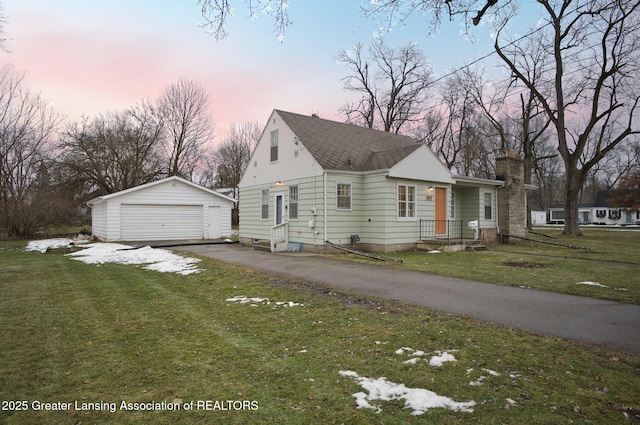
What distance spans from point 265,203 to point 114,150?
768 inches

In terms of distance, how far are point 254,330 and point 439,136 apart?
3611 cm

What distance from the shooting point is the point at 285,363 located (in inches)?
154

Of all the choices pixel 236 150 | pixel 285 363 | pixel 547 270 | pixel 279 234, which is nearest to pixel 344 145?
pixel 279 234

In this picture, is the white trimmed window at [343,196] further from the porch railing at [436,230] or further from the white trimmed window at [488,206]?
the white trimmed window at [488,206]

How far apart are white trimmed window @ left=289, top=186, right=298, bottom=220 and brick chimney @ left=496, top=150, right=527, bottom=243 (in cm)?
1132

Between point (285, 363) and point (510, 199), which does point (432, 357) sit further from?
point (510, 199)

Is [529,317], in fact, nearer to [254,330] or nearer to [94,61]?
[254,330]

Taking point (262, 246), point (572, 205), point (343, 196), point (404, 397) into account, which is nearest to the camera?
point (404, 397)

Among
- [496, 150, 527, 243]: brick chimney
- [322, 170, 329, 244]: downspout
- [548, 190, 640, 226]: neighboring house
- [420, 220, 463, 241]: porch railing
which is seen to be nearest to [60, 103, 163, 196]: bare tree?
[322, 170, 329, 244]: downspout

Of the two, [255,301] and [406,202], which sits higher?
[406,202]

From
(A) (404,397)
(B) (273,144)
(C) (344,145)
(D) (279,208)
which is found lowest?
(A) (404,397)

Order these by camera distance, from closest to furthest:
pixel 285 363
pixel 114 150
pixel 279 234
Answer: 1. pixel 285 363
2. pixel 279 234
3. pixel 114 150

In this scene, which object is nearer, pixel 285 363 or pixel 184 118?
pixel 285 363

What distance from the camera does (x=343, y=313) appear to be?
18.9ft
